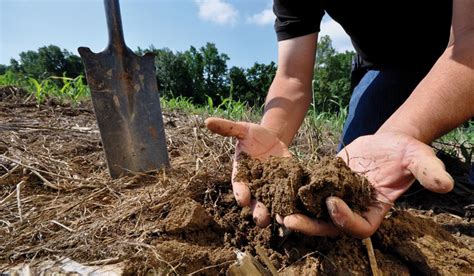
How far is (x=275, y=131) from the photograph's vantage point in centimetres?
160

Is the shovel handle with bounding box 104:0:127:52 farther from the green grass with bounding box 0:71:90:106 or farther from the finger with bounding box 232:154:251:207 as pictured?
the green grass with bounding box 0:71:90:106

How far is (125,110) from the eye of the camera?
5.72ft

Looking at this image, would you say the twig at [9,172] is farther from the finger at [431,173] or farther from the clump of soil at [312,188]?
the finger at [431,173]

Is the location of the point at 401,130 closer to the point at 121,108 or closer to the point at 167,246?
the point at 167,246

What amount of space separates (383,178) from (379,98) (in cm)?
120

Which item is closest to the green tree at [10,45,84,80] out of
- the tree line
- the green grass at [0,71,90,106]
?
the tree line

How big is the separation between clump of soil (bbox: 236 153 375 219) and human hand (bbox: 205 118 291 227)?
Answer: 70mm

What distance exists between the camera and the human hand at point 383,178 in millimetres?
881

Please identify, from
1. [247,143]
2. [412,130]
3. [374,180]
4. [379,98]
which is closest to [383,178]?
[374,180]

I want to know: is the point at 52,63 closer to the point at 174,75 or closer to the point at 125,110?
the point at 174,75

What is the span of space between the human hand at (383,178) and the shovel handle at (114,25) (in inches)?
49.9

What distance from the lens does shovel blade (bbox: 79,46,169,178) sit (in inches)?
67.0

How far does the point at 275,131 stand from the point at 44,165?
3.80ft

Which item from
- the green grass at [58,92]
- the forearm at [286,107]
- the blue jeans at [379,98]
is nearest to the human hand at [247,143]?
the forearm at [286,107]
